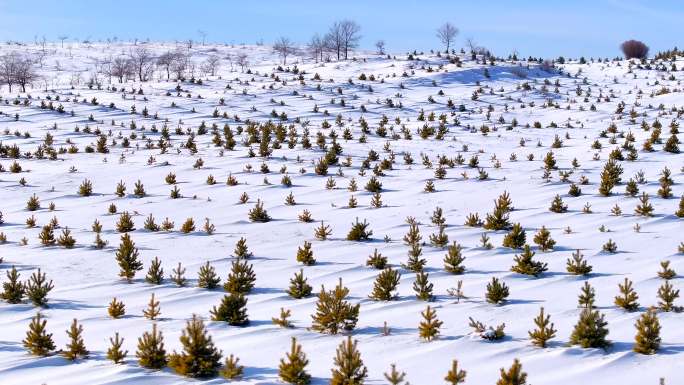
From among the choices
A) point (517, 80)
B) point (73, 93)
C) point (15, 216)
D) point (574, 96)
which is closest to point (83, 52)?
point (73, 93)

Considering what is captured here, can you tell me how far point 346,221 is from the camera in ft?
41.3

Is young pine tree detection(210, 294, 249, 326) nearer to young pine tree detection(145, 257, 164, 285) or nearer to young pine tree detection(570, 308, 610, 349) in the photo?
young pine tree detection(145, 257, 164, 285)

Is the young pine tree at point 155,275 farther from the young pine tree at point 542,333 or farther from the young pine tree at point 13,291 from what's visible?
the young pine tree at point 542,333

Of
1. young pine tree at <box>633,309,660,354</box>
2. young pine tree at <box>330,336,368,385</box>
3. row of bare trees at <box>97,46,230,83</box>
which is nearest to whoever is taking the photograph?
young pine tree at <box>330,336,368,385</box>

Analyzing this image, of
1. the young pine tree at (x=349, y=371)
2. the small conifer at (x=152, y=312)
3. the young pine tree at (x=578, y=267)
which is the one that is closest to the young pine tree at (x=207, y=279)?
the small conifer at (x=152, y=312)

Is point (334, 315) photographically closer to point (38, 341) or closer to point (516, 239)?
point (38, 341)

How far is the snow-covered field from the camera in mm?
6352

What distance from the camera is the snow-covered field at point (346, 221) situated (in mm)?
6352

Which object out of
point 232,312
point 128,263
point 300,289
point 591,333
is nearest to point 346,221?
point 300,289

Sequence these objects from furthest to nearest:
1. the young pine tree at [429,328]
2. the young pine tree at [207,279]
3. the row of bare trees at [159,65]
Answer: the row of bare trees at [159,65] → the young pine tree at [207,279] → the young pine tree at [429,328]

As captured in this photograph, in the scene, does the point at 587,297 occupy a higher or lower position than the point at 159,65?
lower

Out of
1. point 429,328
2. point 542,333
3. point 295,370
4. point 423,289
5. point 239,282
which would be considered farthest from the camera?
point 239,282

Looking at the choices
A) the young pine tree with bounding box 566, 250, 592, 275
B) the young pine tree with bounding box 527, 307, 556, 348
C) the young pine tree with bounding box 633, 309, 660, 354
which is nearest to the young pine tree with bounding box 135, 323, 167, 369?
the young pine tree with bounding box 527, 307, 556, 348

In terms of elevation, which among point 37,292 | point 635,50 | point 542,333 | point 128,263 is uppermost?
point 635,50
